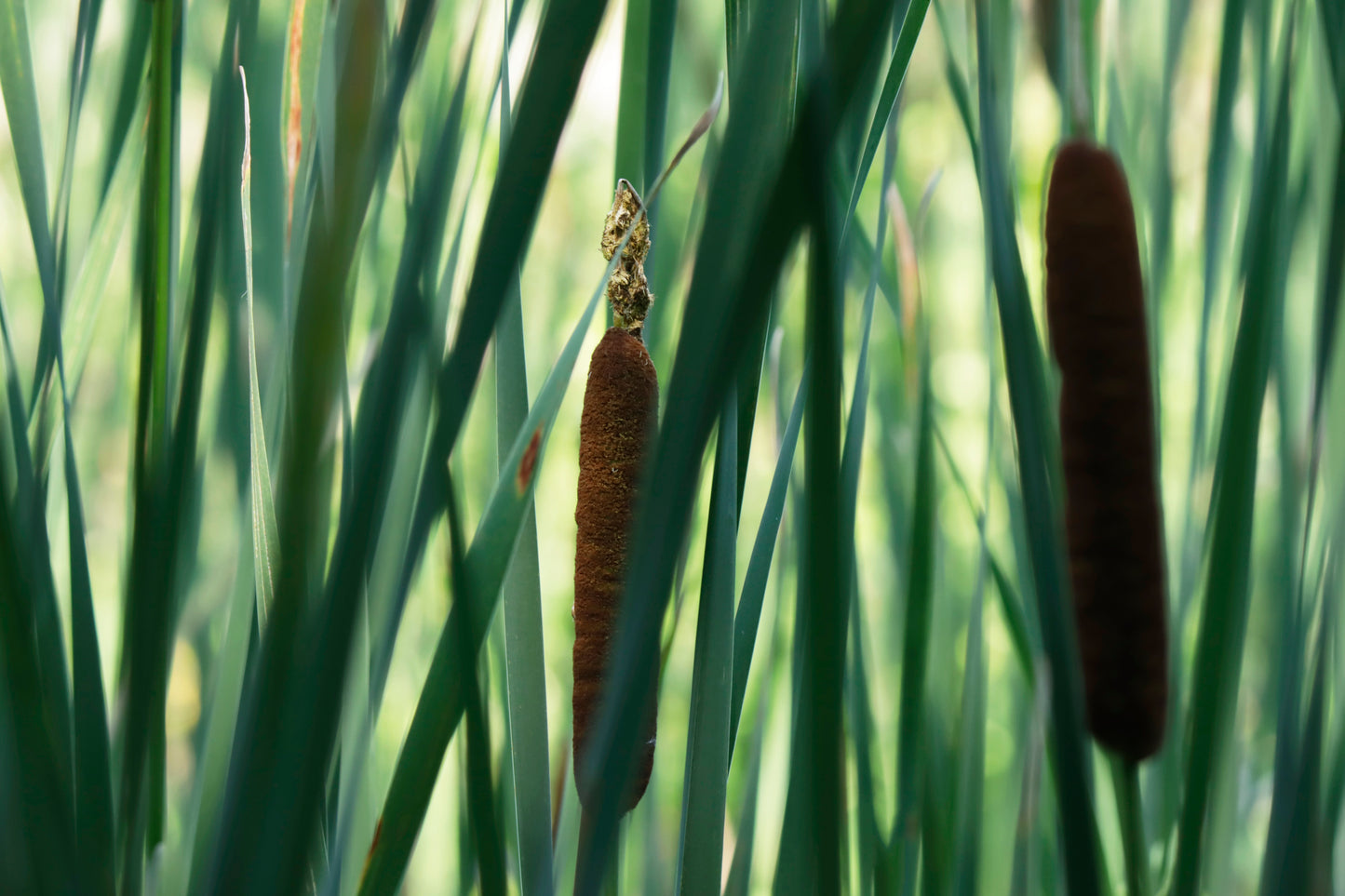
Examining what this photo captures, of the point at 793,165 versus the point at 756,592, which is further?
the point at 756,592

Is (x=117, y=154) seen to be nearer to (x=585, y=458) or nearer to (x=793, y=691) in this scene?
(x=585, y=458)

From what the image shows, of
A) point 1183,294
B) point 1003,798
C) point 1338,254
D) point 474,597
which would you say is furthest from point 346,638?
point 1183,294

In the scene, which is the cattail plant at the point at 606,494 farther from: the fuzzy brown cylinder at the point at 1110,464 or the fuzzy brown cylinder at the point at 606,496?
the fuzzy brown cylinder at the point at 1110,464

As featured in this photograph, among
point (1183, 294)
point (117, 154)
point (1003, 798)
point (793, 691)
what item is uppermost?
point (1183, 294)

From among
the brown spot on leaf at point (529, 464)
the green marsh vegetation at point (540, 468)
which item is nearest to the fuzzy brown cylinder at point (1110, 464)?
the green marsh vegetation at point (540, 468)

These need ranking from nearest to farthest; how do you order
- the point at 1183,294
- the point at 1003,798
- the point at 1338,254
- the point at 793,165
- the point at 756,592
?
the point at 793,165
the point at 1338,254
the point at 756,592
the point at 1003,798
the point at 1183,294

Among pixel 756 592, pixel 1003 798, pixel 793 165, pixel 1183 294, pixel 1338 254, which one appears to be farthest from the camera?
pixel 1183 294

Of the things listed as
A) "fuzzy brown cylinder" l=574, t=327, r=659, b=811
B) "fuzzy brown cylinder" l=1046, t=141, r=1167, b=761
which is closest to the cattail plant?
"fuzzy brown cylinder" l=574, t=327, r=659, b=811
